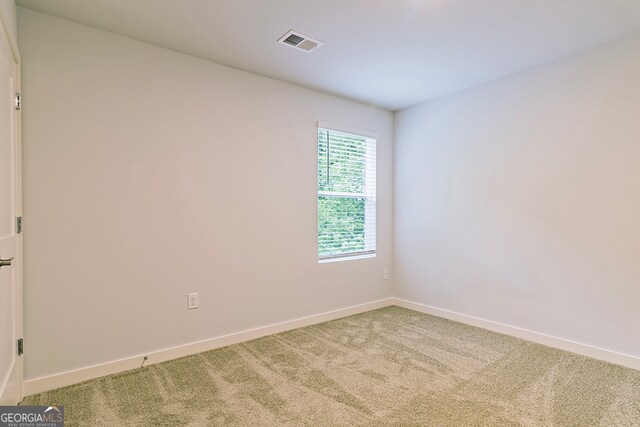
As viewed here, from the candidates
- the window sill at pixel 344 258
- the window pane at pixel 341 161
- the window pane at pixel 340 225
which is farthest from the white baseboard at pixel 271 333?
the window pane at pixel 341 161

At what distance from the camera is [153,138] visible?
8.31ft

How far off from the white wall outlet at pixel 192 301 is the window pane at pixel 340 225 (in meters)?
1.33

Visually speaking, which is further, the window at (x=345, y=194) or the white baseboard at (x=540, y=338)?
the window at (x=345, y=194)

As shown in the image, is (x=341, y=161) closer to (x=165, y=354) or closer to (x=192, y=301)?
(x=192, y=301)

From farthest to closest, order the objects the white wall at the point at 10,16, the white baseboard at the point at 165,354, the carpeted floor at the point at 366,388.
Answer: the white baseboard at the point at 165,354 < the carpeted floor at the point at 366,388 < the white wall at the point at 10,16

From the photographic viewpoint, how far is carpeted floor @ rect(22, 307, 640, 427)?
72.4 inches

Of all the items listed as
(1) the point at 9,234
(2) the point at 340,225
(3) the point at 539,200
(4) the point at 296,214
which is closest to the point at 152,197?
(1) the point at 9,234

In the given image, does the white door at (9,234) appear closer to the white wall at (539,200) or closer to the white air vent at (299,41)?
the white air vent at (299,41)

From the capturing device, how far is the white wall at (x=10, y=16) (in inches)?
65.5

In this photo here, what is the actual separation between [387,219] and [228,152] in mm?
2143

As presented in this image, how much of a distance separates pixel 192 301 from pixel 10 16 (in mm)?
2108

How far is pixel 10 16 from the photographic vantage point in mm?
1871

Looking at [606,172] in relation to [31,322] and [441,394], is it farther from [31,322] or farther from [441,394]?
[31,322]

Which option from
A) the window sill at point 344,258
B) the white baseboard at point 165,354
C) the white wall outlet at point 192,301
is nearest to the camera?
the white baseboard at point 165,354
